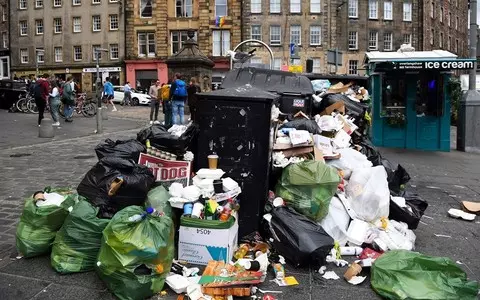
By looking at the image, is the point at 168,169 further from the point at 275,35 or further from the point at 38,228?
the point at 275,35

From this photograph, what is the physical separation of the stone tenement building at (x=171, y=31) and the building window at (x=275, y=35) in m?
2.99

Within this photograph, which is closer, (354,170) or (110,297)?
(110,297)

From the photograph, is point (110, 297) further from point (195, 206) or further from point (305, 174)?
point (305, 174)

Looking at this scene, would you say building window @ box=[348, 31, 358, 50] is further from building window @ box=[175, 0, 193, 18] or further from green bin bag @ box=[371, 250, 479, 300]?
green bin bag @ box=[371, 250, 479, 300]

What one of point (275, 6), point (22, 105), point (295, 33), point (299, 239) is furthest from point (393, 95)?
point (275, 6)

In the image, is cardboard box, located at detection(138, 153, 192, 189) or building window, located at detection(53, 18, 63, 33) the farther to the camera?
building window, located at detection(53, 18, 63, 33)

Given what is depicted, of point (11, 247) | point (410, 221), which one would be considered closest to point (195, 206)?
point (11, 247)

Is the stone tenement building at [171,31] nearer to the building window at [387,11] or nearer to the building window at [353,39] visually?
the building window at [353,39]

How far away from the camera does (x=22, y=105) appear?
21.6 m

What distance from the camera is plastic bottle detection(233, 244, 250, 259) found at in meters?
4.15

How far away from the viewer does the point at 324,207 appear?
15.0 ft

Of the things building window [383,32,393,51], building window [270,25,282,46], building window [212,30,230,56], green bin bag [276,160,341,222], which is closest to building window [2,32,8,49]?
building window [212,30,230,56]

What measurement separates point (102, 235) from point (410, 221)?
3.19m

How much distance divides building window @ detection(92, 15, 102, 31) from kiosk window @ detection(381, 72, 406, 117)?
128ft
